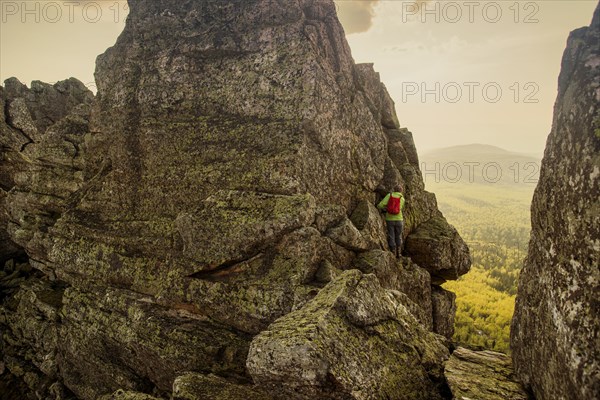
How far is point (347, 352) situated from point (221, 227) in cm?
766

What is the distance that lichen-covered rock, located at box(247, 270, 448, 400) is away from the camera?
882cm

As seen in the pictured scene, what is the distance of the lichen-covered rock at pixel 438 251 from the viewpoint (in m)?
21.8

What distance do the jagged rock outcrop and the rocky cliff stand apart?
2910 millimetres

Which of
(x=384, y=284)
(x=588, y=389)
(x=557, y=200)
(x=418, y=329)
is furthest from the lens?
(x=384, y=284)

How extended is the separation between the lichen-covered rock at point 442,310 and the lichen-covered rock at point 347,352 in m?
10.9

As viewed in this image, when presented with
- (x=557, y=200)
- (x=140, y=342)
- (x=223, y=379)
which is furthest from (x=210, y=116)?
(x=557, y=200)

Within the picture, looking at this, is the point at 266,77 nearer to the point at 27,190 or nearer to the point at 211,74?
the point at 211,74

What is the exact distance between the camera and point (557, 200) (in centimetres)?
873

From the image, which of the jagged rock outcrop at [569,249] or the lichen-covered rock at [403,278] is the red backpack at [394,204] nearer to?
the lichen-covered rock at [403,278]

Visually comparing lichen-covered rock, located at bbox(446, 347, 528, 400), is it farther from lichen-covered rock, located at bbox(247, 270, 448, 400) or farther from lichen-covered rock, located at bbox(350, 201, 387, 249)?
lichen-covered rock, located at bbox(350, 201, 387, 249)

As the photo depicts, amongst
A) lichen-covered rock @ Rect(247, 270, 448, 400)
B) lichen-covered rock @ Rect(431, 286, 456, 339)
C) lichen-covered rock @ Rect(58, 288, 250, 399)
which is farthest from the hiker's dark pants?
lichen-covered rock @ Rect(58, 288, 250, 399)

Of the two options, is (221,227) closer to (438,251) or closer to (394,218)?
(394,218)

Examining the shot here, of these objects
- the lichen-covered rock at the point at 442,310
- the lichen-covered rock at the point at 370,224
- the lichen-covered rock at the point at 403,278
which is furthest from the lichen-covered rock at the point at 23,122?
the lichen-covered rock at the point at 442,310

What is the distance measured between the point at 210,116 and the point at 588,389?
16.8m
